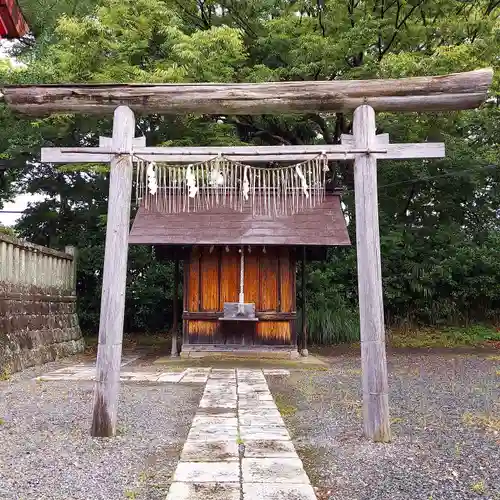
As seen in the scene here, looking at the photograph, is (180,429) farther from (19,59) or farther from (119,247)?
(19,59)

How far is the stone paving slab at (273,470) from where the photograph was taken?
11.0ft

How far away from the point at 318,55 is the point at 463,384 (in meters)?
8.22

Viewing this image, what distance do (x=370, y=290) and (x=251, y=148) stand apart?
1737mm

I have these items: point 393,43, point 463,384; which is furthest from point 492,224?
point 463,384

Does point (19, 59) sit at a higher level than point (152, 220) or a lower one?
higher

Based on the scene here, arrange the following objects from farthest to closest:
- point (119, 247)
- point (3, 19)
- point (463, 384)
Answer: point (463, 384)
point (119, 247)
point (3, 19)

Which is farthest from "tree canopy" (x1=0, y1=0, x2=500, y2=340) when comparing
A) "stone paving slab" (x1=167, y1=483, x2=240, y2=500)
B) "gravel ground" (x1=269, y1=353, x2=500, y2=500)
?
"stone paving slab" (x1=167, y1=483, x2=240, y2=500)

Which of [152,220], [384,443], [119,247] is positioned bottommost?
[384,443]

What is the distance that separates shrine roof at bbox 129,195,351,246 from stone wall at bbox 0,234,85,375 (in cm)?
205

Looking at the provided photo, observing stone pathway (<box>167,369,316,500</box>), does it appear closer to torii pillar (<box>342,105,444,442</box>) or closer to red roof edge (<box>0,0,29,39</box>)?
torii pillar (<box>342,105,444,442</box>)

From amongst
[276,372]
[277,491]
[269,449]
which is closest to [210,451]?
[269,449]

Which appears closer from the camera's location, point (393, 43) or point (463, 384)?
point (463, 384)

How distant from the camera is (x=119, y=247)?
15.9 ft

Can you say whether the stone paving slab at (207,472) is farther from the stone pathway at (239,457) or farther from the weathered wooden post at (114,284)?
the weathered wooden post at (114,284)
